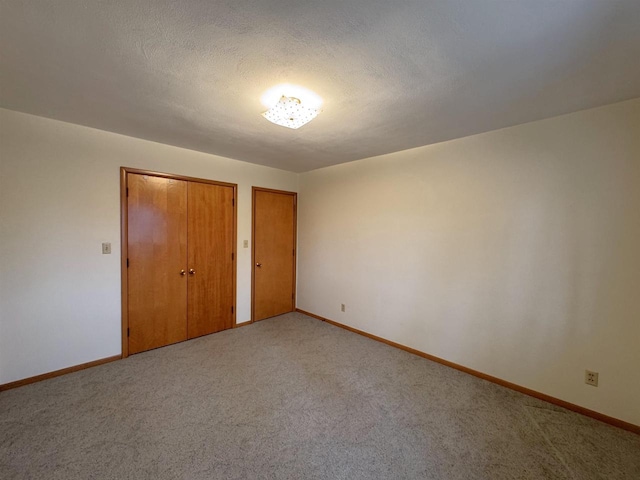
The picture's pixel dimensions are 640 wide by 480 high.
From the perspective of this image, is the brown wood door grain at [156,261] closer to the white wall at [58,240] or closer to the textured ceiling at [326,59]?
the white wall at [58,240]

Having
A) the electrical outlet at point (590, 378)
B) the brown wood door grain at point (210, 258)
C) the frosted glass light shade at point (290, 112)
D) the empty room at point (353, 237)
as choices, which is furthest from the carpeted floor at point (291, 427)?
the frosted glass light shade at point (290, 112)

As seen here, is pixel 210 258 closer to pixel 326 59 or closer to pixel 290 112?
pixel 290 112

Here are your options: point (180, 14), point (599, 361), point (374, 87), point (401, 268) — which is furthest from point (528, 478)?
point (180, 14)

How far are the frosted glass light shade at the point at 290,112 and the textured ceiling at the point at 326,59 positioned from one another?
0.48ft

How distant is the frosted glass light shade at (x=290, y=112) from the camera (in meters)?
1.84

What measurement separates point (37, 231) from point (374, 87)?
317 centimetres

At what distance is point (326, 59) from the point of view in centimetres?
148

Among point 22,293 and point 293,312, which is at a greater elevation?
point 22,293

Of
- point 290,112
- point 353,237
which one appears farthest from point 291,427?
point 353,237

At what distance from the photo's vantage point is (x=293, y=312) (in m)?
4.52

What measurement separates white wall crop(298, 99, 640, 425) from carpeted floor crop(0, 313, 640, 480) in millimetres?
384

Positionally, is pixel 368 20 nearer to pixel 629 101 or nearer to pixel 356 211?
pixel 629 101

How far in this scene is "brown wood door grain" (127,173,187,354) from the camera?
289cm

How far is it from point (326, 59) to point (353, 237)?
2.49 meters
